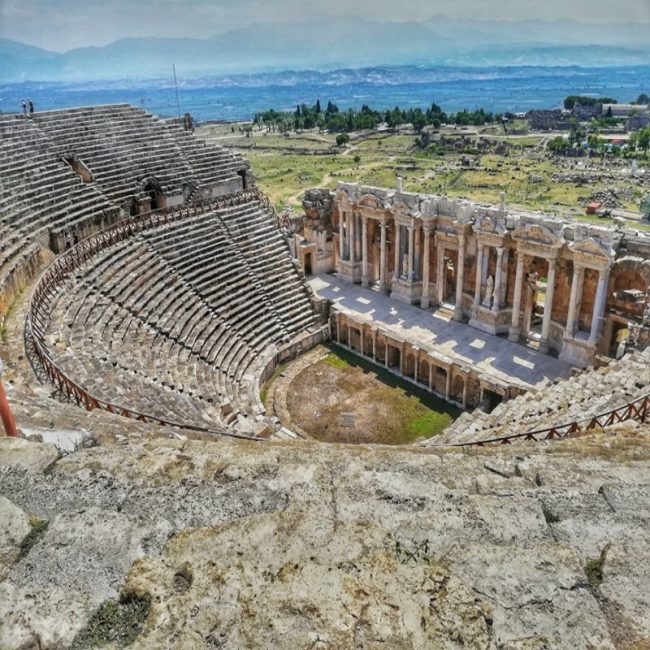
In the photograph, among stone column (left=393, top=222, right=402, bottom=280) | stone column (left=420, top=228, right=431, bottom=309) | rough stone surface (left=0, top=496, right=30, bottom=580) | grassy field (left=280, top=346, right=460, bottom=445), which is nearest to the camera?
rough stone surface (left=0, top=496, right=30, bottom=580)

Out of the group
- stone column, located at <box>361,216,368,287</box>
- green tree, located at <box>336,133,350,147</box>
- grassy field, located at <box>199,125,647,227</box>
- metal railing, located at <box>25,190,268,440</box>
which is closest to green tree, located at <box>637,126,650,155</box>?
grassy field, located at <box>199,125,647,227</box>

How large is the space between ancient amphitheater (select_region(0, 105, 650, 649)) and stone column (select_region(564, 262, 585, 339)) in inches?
4.2

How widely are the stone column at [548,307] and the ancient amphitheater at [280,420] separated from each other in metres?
0.11

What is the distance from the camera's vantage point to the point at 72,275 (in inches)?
902

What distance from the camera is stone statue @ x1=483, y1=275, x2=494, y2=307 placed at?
29391 millimetres

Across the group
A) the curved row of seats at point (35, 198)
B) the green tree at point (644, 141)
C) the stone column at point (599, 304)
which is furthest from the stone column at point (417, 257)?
the green tree at point (644, 141)

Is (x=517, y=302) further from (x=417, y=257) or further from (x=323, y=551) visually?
(x=323, y=551)

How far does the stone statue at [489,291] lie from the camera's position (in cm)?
2939

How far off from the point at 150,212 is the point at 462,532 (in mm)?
26448

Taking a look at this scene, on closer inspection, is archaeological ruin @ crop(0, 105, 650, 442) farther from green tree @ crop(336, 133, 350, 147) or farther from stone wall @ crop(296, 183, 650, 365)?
green tree @ crop(336, 133, 350, 147)

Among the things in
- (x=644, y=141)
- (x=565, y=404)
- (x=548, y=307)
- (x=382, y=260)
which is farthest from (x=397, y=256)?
(x=644, y=141)

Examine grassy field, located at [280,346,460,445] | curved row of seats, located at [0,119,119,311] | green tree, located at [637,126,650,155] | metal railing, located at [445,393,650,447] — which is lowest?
grassy field, located at [280,346,460,445]

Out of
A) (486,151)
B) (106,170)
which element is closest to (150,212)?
(106,170)

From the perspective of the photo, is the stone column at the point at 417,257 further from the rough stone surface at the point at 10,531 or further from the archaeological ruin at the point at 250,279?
the rough stone surface at the point at 10,531
